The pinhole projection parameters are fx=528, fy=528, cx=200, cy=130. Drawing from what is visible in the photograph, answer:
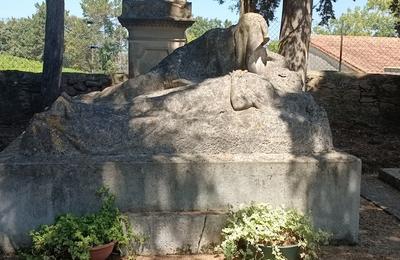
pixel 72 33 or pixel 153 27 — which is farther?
pixel 72 33

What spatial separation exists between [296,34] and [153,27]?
2185 mm

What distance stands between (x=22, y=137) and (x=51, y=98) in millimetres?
5321

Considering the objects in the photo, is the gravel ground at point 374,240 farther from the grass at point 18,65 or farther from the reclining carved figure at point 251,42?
the grass at point 18,65

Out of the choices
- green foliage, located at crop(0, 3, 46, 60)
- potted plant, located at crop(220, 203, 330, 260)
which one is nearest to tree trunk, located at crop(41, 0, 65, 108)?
potted plant, located at crop(220, 203, 330, 260)

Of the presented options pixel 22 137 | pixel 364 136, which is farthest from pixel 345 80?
pixel 22 137

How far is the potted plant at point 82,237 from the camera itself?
3219mm

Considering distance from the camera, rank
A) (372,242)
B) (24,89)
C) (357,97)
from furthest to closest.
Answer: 1. (357,97)
2. (24,89)
3. (372,242)

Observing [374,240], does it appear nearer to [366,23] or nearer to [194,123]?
[194,123]

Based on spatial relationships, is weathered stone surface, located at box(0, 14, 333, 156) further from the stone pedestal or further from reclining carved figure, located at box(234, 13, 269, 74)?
the stone pedestal

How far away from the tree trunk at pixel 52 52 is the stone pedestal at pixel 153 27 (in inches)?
75.6

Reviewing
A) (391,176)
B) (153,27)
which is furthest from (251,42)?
(153,27)

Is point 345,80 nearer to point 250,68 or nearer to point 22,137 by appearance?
point 250,68

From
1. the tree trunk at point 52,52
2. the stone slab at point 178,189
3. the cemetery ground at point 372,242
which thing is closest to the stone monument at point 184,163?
the stone slab at point 178,189

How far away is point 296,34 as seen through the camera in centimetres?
795
